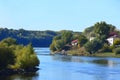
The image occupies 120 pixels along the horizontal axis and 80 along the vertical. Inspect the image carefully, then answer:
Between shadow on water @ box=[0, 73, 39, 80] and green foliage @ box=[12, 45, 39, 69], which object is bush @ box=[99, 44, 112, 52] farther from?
shadow on water @ box=[0, 73, 39, 80]

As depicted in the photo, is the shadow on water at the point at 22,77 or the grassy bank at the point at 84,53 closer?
the shadow on water at the point at 22,77

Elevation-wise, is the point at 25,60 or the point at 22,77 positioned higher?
the point at 25,60

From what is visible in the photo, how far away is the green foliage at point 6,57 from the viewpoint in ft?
205

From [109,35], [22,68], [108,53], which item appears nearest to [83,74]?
[22,68]

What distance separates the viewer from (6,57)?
63.7 metres

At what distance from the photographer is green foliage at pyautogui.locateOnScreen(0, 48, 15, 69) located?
6238 cm

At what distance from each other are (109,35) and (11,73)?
7798 cm

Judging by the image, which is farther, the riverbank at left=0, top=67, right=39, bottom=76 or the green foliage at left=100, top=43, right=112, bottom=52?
the green foliage at left=100, top=43, right=112, bottom=52

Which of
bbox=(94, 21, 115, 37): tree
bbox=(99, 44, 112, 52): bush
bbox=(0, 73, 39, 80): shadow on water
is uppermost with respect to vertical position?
bbox=(94, 21, 115, 37): tree

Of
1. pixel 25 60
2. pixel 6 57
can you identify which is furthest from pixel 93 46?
pixel 6 57

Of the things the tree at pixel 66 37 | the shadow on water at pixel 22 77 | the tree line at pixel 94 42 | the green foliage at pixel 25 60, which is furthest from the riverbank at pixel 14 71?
the tree at pixel 66 37

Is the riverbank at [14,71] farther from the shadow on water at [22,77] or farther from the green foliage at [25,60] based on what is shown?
the shadow on water at [22,77]

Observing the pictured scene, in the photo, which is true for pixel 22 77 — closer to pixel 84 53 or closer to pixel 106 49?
pixel 106 49

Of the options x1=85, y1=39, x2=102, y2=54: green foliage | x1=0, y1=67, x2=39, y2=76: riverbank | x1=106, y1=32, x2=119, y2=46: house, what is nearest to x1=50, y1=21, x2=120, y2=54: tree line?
x1=85, y1=39, x2=102, y2=54: green foliage
